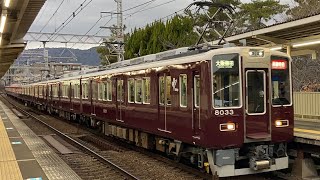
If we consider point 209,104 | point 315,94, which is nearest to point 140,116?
point 209,104

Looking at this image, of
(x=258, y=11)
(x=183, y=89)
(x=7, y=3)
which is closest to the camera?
(x=183, y=89)

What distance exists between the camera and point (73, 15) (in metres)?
24.1

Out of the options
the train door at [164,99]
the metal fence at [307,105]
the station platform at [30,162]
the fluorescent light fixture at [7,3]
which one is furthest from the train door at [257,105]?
the fluorescent light fixture at [7,3]

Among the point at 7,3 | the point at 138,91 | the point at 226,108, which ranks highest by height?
the point at 7,3

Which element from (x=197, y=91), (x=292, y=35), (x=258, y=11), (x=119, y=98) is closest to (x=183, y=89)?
(x=197, y=91)

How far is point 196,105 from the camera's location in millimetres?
8922

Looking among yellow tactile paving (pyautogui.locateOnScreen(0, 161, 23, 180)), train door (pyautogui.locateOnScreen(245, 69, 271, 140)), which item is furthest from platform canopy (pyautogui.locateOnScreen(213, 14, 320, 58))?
yellow tactile paving (pyautogui.locateOnScreen(0, 161, 23, 180))

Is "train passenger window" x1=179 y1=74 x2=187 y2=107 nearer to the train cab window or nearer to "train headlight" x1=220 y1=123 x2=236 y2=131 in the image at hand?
the train cab window

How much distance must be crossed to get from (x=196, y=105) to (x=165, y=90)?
1.66m

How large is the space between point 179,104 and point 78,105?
11.9m

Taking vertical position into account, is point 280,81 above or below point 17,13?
below

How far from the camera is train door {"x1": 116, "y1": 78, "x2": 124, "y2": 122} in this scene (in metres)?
13.7

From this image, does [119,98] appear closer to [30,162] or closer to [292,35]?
[30,162]

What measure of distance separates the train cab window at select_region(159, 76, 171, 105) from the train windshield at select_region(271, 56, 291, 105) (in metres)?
2.50
